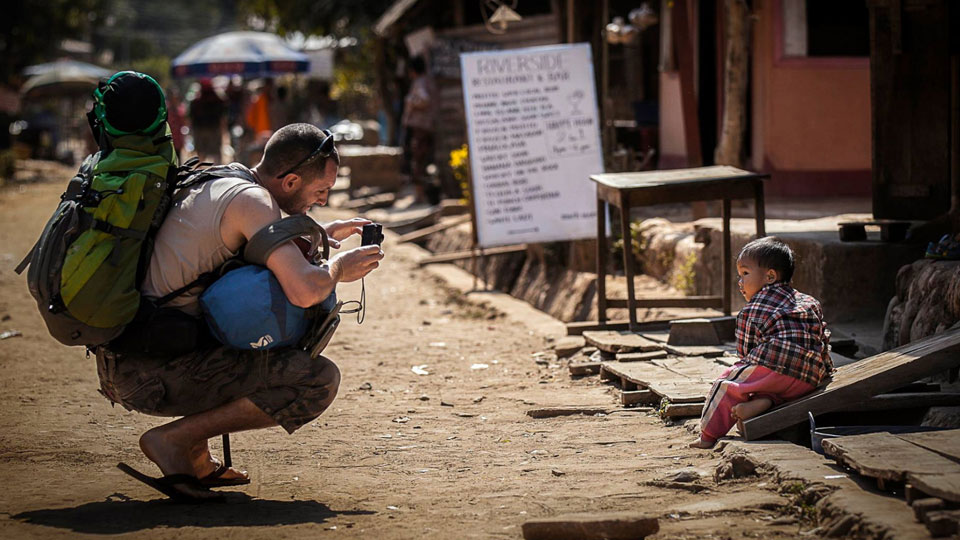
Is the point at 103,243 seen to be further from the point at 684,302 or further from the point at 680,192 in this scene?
the point at 684,302

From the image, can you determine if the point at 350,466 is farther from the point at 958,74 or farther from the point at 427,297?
the point at 427,297

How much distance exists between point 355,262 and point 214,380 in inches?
27.3

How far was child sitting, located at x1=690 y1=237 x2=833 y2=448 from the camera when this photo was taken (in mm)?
4531

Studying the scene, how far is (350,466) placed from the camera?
4930 mm

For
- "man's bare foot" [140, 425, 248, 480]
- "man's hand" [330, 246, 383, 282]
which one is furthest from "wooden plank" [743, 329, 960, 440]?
"man's bare foot" [140, 425, 248, 480]

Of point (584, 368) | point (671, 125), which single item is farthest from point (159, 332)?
point (671, 125)

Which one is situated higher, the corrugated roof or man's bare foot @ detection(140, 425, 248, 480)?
the corrugated roof

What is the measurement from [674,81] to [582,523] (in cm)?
1103

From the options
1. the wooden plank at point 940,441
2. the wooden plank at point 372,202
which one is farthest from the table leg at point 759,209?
the wooden plank at point 372,202

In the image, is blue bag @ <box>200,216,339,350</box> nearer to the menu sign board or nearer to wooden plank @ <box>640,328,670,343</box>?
wooden plank @ <box>640,328,670,343</box>

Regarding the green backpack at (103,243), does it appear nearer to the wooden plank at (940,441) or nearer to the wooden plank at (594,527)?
the wooden plank at (594,527)

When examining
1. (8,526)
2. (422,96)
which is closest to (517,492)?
A: (8,526)

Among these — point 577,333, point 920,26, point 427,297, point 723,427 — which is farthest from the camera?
point 427,297

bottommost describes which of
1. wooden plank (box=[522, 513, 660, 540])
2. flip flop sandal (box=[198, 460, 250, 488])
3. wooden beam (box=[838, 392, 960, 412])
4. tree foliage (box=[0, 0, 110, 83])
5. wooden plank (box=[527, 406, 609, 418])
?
wooden plank (box=[527, 406, 609, 418])
